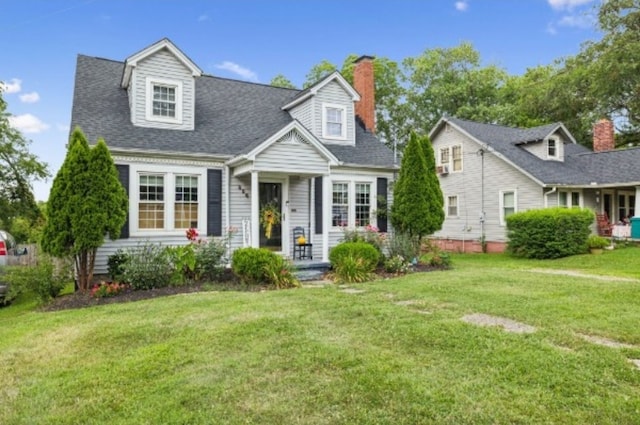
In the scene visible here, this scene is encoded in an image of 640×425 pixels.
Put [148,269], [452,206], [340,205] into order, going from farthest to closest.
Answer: [452,206]
[340,205]
[148,269]

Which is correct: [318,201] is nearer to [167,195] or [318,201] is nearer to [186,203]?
[186,203]

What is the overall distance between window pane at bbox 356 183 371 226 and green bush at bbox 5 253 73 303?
785 cm

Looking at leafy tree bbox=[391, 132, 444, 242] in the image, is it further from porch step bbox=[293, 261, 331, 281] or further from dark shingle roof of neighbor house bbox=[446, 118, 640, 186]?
dark shingle roof of neighbor house bbox=[446, 118, 640, 186]

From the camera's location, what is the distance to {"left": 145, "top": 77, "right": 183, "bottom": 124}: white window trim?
11.4m

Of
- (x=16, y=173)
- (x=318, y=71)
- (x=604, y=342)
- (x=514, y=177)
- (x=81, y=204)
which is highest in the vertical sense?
(x=318, y=71)

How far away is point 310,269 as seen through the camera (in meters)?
11.2

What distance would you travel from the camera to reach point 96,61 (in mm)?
12977

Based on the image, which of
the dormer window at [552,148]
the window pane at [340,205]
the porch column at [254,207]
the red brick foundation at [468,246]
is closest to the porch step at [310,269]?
the porch column at [254,207]

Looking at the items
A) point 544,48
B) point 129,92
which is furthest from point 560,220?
point 544,48

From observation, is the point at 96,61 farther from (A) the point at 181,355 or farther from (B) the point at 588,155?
(B) the point at 588,155

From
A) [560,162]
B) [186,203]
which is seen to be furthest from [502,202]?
[186,203]

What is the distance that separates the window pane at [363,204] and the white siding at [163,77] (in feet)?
17.4

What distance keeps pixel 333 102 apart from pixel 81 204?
8137 millimetres

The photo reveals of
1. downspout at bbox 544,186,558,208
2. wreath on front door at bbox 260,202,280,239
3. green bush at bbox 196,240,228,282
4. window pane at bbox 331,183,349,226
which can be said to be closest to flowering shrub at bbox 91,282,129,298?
green bush at bbox 196,240,228,282
